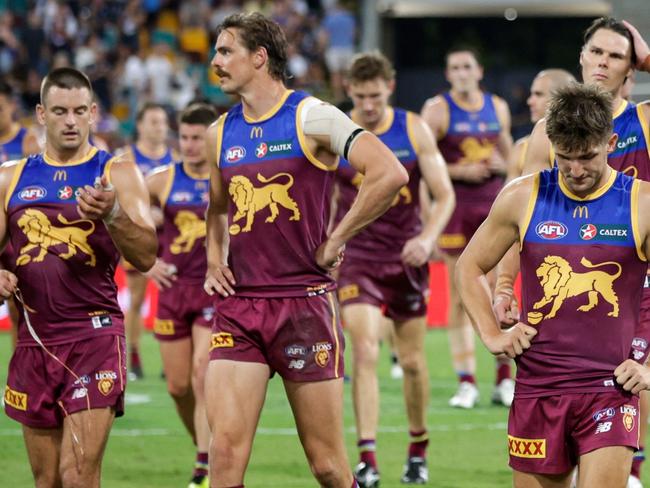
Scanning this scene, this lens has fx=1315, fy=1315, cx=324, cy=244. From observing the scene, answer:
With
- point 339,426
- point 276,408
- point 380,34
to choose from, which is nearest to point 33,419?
point 339,426

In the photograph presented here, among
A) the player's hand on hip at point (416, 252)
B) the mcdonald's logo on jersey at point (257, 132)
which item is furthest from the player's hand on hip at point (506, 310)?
the player's hand on hip at point (416, 252)

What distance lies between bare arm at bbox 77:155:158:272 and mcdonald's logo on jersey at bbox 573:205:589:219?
2.23m

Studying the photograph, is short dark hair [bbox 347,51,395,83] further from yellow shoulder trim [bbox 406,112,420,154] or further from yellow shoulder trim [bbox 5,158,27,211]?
yellow shoulder trim [bbox 5,158,27,211]

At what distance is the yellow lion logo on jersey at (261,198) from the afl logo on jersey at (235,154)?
97 mm

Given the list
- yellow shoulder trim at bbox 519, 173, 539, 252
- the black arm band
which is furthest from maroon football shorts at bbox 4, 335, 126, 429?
yellow shoulder trim at bbox 519, 173, 539, 252

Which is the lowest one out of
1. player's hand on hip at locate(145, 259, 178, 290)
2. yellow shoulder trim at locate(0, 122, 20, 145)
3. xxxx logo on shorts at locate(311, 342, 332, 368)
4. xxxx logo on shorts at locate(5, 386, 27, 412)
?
xxxx logo on shorts at locate(5, 386, 27, 412)

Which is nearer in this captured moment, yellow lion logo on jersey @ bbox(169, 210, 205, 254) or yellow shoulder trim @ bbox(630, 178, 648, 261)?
yellow shoulder trim @ bbox(630, 178, 648, 261)

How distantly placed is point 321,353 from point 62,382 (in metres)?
1.36

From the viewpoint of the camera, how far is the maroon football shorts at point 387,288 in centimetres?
968

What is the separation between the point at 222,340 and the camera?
681cm

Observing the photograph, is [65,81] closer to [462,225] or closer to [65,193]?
[65,193]

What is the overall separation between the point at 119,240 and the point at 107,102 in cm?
1601

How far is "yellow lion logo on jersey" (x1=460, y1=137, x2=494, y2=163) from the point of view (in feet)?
43.1

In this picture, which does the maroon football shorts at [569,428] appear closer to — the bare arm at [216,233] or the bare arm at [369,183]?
the bare arm at [369,183]
